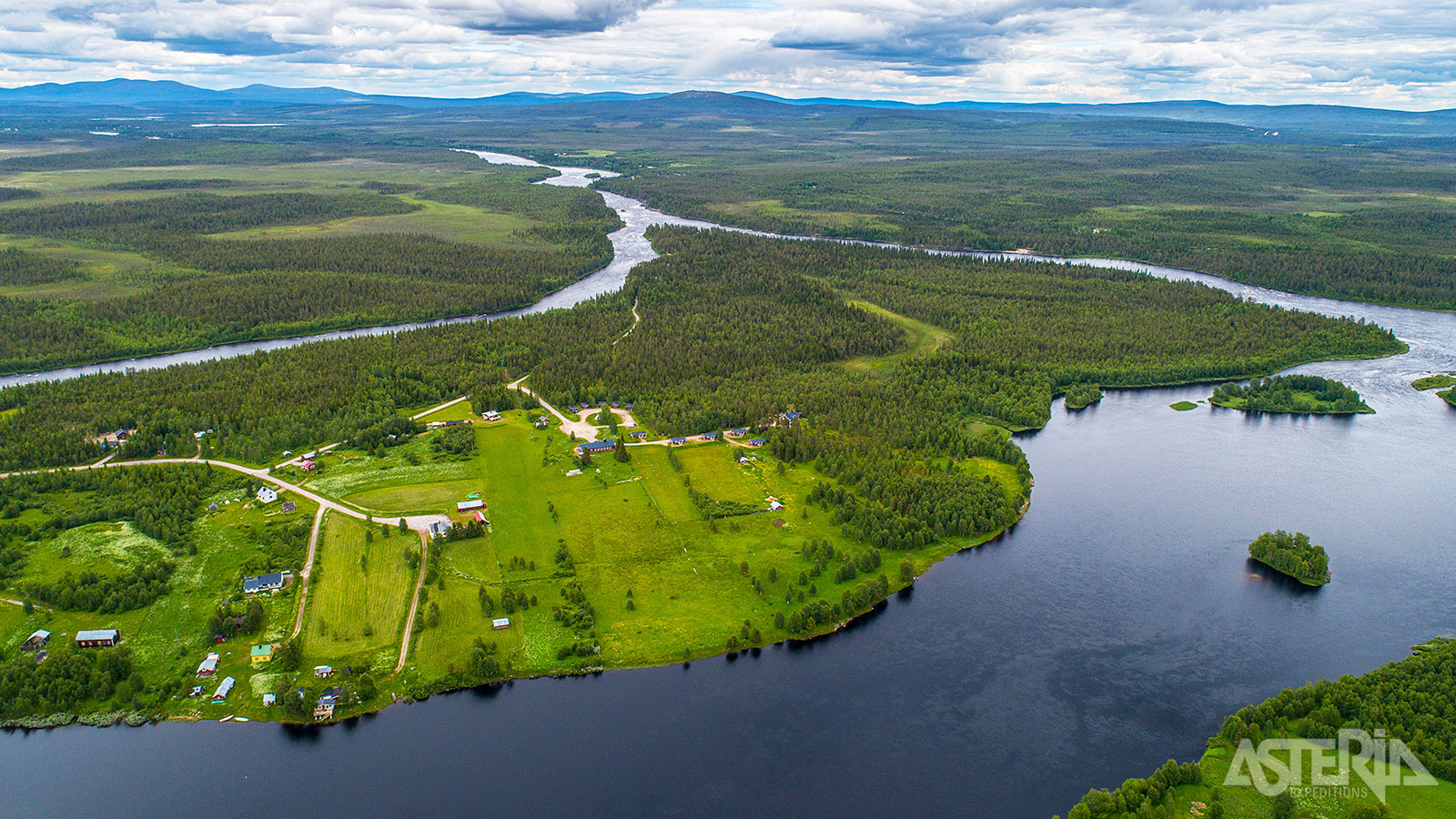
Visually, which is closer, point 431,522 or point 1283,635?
point 1283,635

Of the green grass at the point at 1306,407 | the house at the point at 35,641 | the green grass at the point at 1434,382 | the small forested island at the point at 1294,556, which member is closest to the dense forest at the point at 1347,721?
the small forested island at the point at 1294,556

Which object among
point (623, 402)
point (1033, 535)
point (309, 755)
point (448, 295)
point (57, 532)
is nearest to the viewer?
point (309, 755)

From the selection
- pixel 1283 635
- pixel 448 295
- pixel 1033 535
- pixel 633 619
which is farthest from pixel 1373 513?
pixel 448 295

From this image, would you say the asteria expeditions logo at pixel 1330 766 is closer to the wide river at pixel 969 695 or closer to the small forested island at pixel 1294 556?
the wide river at pixel 969 695

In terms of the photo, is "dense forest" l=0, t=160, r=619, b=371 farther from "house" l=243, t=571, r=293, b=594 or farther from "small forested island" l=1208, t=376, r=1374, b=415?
"small forested island" l=1208, t=376, r=1374, b=415

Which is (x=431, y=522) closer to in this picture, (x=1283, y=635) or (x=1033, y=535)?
(x=1033, y=535)

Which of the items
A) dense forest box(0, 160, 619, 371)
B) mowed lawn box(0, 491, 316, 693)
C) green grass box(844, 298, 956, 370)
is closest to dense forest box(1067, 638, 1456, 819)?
mowed lawn box(0, 491, 316, 693)

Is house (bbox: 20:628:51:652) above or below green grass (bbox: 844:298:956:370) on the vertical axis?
below

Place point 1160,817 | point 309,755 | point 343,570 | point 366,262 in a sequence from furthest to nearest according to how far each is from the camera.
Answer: point 366,262 → point 343,570 → point 309,755 → point 1160,817
